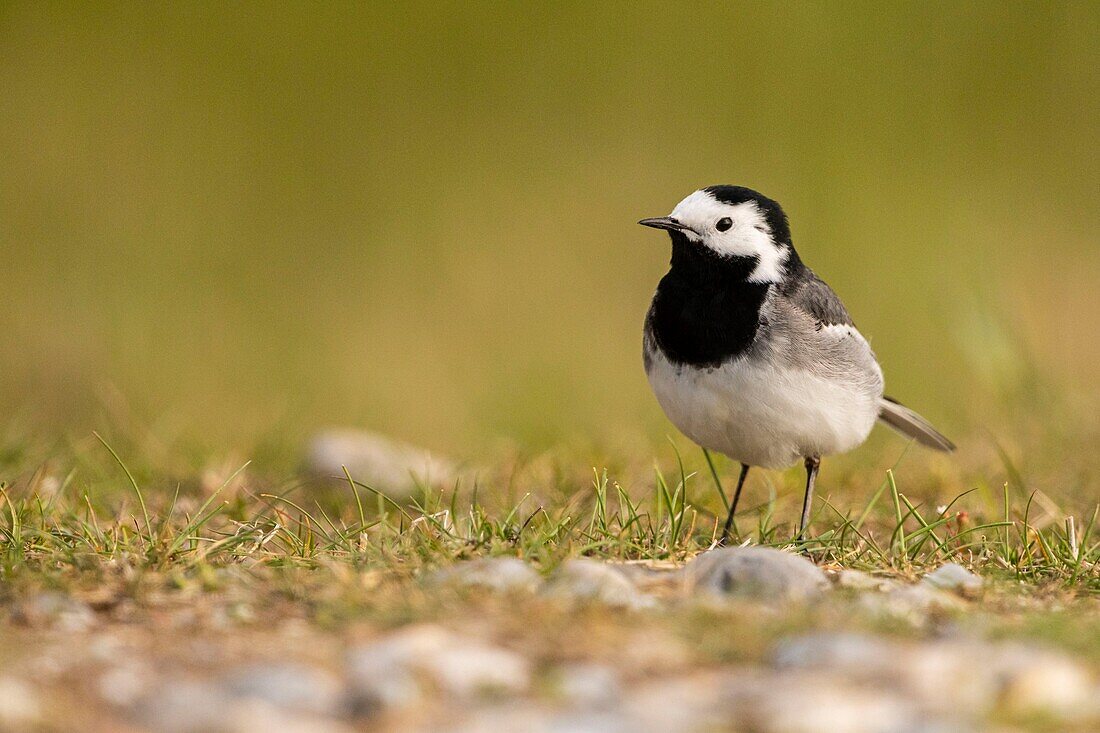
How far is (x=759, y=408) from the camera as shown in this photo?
456cm

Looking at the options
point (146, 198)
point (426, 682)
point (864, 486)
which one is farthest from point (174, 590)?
point (146, 198)

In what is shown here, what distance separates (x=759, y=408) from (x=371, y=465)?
191 cm

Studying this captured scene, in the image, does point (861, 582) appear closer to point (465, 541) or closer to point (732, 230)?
point (465, 541)

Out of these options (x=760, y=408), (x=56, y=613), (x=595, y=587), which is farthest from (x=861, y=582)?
(x=56, y=613)

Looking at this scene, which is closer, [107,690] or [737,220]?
[107,690]

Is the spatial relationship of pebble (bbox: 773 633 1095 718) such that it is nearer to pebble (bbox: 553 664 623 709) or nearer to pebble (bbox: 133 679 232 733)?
pebble (bbox: 553 664 623 709)

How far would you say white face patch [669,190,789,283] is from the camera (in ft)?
16.0

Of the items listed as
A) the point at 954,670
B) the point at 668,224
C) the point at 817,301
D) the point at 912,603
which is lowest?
the point at 912,603

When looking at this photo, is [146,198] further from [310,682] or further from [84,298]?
[310,682]

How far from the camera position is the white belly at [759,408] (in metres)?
4.56

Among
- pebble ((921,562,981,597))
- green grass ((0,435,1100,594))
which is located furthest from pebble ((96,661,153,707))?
pebble ((921,562,981,597))

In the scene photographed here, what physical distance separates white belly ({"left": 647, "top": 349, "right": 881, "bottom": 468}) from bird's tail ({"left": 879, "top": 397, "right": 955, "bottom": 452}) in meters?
0.72

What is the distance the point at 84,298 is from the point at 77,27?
3327 millimetres

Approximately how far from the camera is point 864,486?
5.63 meters
